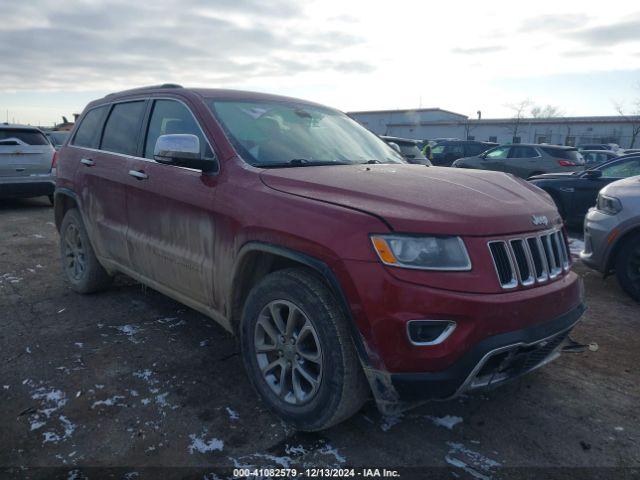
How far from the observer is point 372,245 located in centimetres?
222

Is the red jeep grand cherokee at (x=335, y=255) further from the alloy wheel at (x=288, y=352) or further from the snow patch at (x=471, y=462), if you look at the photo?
the snow patch at (x=471, y=462)

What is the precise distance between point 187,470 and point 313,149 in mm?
2051

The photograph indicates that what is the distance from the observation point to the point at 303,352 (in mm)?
2572

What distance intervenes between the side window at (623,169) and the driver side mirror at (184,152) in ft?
22.9

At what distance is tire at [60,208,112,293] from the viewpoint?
15.1 feet

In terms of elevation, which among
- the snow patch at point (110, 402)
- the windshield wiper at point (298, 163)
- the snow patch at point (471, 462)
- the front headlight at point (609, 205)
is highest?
the windshield wiper at point (298, 163)

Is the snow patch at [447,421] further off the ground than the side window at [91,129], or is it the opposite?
the side window at [91,129]

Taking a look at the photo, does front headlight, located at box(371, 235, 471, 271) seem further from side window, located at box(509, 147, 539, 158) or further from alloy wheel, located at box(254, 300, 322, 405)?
side window, located at box(509, 147, 539, 158)

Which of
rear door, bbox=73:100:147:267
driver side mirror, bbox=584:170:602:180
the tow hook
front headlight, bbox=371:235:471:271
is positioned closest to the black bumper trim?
front headlight, bbox=371:235:471:271

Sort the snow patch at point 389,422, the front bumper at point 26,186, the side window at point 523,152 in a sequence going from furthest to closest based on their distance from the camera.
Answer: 1. the side window at point 523,152
2. the front bumper at point 26,186
3. the snow patch at point 389,422

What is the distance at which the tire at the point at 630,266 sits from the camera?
4844mm

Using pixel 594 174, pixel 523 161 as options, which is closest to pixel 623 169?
pixel 594 174

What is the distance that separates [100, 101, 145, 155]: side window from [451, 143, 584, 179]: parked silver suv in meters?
11.7

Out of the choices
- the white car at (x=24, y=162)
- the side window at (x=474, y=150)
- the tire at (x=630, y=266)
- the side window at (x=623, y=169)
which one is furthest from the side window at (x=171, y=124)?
the side window at (x=474, y=150)
